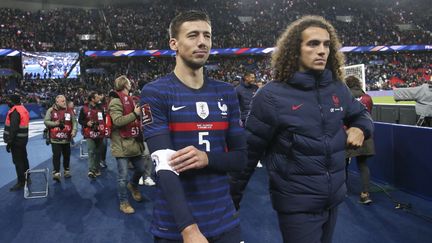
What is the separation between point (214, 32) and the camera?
3559 centimetres

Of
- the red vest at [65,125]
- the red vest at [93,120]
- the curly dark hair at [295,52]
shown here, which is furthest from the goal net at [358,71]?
the curly dark hair at [295,52]

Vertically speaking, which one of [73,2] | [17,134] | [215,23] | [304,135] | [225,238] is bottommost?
[225,238]

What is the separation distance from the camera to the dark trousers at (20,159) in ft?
21.9

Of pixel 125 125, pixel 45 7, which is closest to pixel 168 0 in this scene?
pixel 45 7

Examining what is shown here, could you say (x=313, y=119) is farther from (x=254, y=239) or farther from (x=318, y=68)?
(x=254, y=239)

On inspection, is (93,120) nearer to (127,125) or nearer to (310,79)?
(127,125)

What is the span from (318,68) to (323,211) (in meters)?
0.93

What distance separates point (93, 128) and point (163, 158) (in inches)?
→ 257

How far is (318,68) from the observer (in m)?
2.20

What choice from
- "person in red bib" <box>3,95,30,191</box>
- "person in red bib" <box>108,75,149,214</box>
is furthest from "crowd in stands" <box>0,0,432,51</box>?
"person in red bib" <box>108,75,149,214</box>

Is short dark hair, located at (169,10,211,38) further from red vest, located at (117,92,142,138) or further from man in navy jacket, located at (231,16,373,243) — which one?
red vest, located at (117,92,142,138)

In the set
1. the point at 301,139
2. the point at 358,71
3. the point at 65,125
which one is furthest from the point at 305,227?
the point at 358,71

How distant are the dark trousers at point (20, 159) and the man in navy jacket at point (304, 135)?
6067 mm

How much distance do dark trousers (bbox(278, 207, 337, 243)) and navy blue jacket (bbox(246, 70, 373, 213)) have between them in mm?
52
